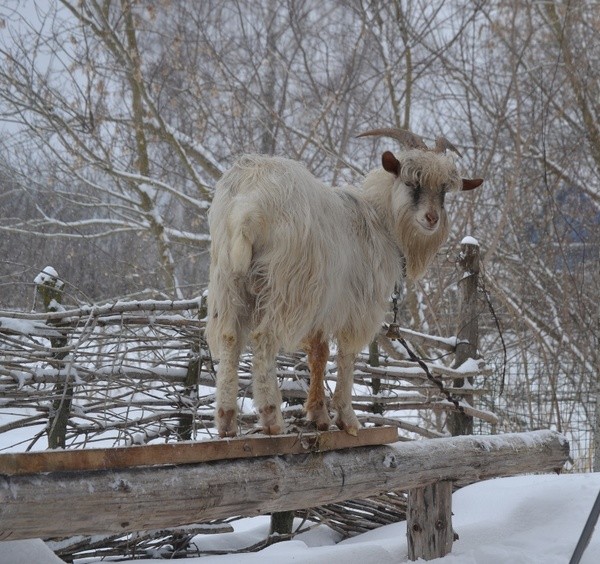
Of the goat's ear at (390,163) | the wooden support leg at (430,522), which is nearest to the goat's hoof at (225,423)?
the goat's ear at (390,163)

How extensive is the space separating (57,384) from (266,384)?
1860 millimetres

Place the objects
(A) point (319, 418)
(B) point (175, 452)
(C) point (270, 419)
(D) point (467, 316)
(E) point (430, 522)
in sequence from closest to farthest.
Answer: (B) point (175, 452)
(C) point (270, 419)
(A) point (319, 418)
(E) point (430, 522)
(D) point (467, 316)

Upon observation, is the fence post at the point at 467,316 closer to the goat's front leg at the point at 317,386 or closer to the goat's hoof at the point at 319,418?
the goat's front leg at the point at 317,386

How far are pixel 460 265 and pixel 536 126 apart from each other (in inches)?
148

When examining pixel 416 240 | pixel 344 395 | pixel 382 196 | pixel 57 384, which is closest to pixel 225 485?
pixel 344 395

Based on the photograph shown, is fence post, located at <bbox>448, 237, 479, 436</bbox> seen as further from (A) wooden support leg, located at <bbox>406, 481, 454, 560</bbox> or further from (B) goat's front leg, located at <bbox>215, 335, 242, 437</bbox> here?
(B) goat's front leg, located at <bbox>215, 335, 242, 437</bbox>

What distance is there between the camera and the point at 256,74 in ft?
27.6

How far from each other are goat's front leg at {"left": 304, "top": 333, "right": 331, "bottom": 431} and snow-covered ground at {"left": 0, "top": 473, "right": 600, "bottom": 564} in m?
0.72

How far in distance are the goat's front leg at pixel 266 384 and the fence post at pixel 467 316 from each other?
8.63 feet

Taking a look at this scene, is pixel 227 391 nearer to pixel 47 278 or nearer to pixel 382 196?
pixel 382 196

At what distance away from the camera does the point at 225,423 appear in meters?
2.51

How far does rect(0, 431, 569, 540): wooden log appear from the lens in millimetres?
2053

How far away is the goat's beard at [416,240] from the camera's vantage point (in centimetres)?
291

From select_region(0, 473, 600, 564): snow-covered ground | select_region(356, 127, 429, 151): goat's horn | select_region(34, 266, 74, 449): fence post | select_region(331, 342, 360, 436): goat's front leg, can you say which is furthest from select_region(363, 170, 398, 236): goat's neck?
select_region(34, 266, 74, 449): fence post
